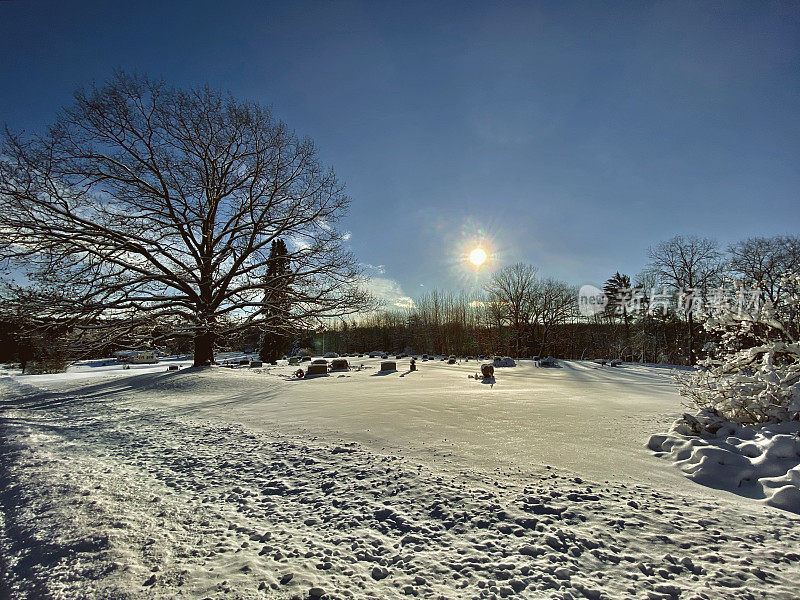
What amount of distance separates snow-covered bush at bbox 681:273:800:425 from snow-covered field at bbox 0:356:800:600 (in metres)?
1.01

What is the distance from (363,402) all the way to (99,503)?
4.66 meters

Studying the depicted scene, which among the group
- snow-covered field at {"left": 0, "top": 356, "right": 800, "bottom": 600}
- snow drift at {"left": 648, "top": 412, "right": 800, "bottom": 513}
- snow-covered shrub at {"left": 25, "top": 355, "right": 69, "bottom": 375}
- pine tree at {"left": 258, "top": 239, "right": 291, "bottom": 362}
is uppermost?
pine tree at {"left": 258, "top": 239, "right": 291, "bottom": 362}

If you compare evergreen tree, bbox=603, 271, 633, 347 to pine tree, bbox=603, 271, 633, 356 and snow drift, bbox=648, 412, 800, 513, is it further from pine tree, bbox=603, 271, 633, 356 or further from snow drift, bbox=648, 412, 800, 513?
snow drift, bbox=648, 412, 800, 513

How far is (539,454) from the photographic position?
12.3 feet

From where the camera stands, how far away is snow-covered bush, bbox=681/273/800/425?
4.16 meters

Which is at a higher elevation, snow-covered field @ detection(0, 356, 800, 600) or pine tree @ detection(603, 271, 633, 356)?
pine tree @ detection(603, 271, 633, 356)

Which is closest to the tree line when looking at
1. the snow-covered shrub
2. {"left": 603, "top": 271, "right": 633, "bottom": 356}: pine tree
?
{"left": 603, "top": 271, "right": 633, "bottom": 356}: pine tree

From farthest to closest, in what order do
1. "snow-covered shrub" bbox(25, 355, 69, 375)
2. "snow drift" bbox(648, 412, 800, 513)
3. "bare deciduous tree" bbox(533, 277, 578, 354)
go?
"bare deciduous tree" bbox(533, 277, 578, 354) < "snow-covered shrub" bbox(25, 355, 69, 375) < "snow drift" bbox(648, 412, 800, 513)

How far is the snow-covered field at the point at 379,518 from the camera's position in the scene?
1812mm

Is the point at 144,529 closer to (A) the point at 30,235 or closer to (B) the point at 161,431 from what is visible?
(B) the point at 161,431

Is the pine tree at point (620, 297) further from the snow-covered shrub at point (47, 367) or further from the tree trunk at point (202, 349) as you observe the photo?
the snow-covered shrub at point (47, 367)

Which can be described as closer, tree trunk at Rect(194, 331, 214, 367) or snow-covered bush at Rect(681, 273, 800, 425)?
snow-covered bush at Rect(681, 273, 800, 425)

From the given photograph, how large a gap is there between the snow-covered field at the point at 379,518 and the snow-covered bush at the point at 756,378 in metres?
1.01

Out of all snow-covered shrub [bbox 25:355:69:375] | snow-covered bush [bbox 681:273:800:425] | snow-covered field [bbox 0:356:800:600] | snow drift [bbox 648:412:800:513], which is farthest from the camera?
snow-covered shrub [bbox 25:355:69:375]
